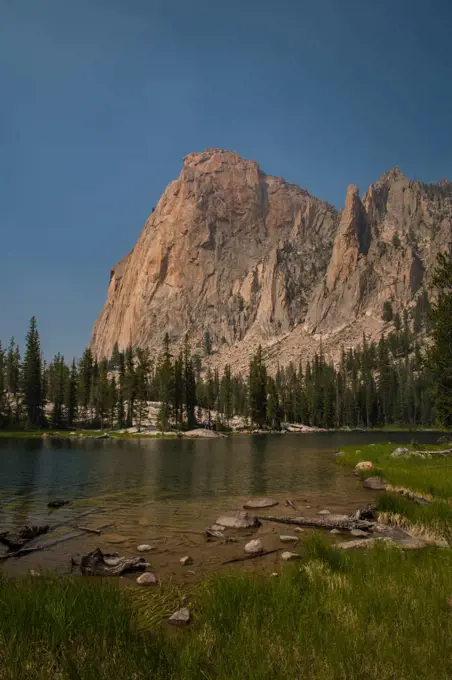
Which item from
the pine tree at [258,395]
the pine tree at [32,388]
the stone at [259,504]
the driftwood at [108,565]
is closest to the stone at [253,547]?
the driftwood at [108,565]

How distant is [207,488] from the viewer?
2911 centimetres

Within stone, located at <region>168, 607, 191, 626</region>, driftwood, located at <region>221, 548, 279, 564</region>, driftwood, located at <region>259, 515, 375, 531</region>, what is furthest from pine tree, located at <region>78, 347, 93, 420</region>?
stone, located at <region>168, 607, 191, 626</region>

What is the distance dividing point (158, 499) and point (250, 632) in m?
19.7

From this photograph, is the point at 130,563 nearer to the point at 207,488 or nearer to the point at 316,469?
the point at 207,488

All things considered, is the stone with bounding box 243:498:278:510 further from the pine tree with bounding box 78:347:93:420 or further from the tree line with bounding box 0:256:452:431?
the pine tree with bounding box 78:347:93:420

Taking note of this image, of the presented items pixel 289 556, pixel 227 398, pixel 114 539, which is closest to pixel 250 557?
pixel 289 556

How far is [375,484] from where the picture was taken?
27.6m

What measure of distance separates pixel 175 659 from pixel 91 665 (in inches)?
41.4

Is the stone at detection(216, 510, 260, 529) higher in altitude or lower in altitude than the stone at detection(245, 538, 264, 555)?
lower

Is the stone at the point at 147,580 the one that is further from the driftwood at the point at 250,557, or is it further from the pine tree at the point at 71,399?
the pine tree at the point at 71,399

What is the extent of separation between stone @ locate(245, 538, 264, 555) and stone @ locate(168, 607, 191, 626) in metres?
5.35

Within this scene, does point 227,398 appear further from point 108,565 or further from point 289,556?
point 108,565

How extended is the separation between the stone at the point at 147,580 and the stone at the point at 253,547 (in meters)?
3.53

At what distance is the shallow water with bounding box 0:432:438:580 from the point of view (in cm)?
1410
